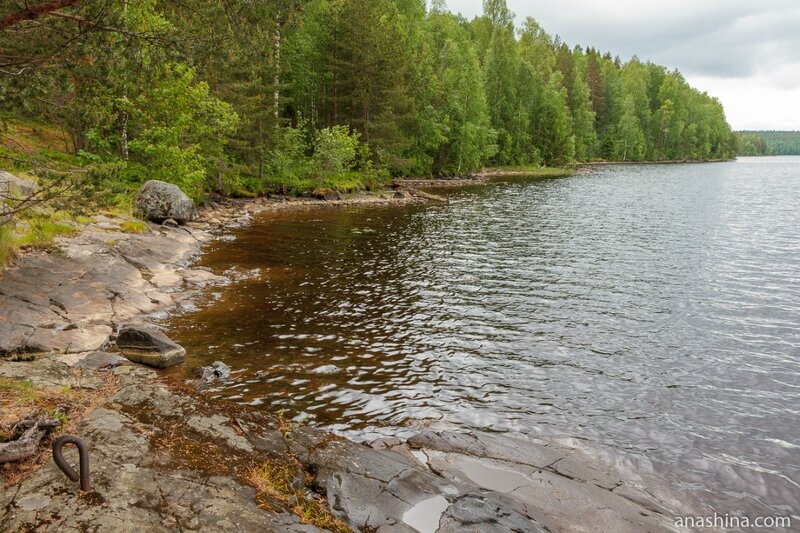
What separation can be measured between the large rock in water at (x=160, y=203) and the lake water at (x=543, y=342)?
3986mm

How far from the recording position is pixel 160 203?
28.2 meters

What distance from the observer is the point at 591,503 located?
8.16 meters

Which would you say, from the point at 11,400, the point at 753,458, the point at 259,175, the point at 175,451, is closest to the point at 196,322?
the point at 11,400

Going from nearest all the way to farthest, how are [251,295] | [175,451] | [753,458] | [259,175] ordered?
[175,451] < [753,458] < [251,295] < [259,175]

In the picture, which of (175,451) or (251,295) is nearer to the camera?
(175,451)

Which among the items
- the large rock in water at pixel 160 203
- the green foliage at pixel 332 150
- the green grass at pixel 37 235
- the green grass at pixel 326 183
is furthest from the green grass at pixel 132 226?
the green foliage at pixel 332 150

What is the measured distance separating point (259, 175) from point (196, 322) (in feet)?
108

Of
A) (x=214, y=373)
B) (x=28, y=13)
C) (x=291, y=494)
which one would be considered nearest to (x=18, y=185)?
(x=214, y=373)

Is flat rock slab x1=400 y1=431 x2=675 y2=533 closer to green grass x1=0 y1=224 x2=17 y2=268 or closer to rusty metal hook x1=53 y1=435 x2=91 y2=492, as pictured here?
rusty metal hook x1=53 y1=435 x2=91 y2=492

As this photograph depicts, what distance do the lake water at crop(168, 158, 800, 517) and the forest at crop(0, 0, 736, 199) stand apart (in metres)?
6.16

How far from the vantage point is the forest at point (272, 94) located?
33.3 ft

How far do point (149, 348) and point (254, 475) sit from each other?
662 cm

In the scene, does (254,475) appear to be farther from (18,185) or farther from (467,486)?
(18,185)

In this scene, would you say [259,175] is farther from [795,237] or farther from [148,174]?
[795,237]
